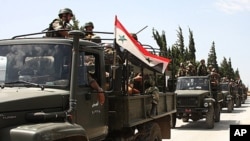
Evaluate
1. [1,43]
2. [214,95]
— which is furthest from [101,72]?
[214,95]

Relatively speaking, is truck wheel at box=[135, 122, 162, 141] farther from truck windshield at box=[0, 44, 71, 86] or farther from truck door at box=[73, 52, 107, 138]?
truck windshield at box=[0, 44, 71, 86]

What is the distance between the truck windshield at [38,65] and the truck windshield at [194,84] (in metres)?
11.5

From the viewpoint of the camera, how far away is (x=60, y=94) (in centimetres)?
439

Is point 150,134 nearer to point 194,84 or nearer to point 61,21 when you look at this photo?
point 61,21

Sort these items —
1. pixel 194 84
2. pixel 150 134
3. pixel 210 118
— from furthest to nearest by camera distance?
pixel 194 84 < pixel 210 118 < pixel 150 134

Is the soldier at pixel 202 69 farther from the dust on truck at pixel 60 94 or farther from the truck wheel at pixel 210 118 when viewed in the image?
the dust on truck at pixel 60 94

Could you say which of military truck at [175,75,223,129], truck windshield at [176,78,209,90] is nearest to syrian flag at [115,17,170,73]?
military truck at [175,75,223,129]

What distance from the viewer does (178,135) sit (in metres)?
12.2

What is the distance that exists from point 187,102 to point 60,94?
426 inches

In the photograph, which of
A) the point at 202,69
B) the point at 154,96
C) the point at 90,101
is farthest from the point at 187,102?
the point at 90,101

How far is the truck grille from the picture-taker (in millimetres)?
14641

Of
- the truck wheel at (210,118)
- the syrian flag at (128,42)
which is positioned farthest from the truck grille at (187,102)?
the syrian flag at (128,42)

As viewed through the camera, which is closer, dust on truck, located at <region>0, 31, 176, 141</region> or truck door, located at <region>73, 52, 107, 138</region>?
dust on truck, located at <region>0, 31, 176, 141</region>

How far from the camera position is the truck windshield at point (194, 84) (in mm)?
15703
